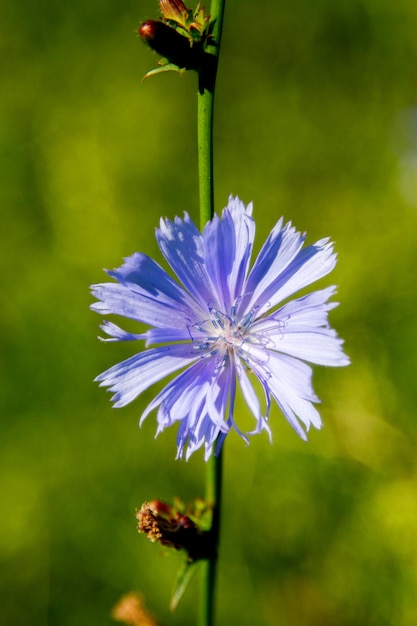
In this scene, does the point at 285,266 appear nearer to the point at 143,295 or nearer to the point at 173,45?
A: the point at 143,295

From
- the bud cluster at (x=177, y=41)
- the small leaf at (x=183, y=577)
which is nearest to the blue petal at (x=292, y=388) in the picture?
the small leaf at (x=183, y=577)

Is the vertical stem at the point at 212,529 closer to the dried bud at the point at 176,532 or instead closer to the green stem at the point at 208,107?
the dried bud at the point at 176,532

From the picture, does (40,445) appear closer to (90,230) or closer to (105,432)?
(105,432)

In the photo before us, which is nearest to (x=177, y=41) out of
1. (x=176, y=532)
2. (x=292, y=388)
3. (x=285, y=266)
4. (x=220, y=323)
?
(x=285, y=266)

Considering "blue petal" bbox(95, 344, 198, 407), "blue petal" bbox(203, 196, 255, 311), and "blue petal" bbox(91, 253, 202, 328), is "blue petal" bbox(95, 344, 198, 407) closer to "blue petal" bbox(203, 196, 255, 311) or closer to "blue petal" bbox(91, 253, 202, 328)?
"blue petal" bbox(91, 253, 202, 328)

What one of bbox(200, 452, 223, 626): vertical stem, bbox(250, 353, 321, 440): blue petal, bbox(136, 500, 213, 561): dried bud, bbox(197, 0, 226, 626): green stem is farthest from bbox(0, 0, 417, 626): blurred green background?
bbox(197, 0, 226, 626): green stem
